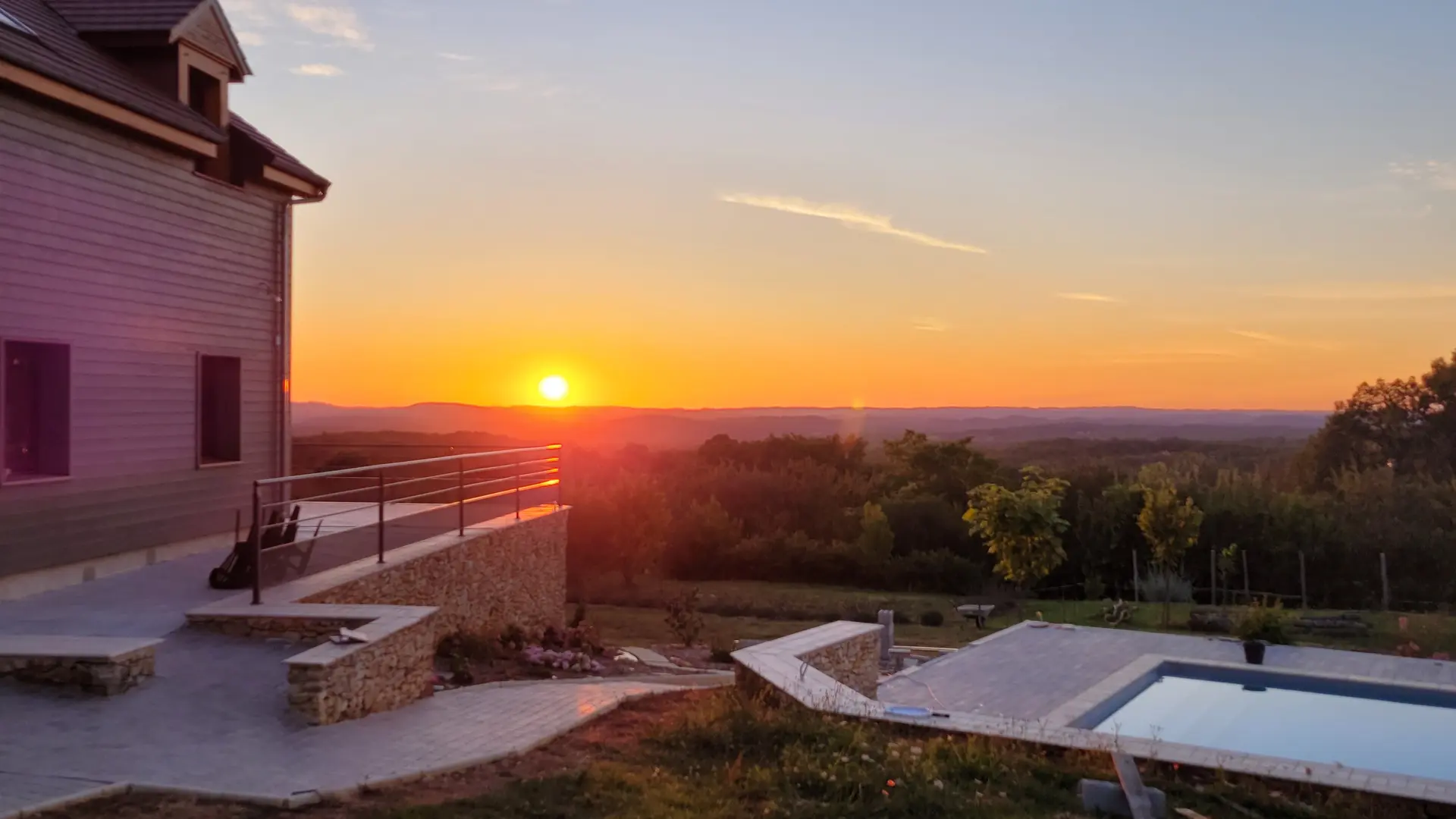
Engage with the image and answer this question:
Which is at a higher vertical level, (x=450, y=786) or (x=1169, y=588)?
(x=450, y=786)

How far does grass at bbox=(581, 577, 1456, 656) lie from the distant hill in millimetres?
→ 16770

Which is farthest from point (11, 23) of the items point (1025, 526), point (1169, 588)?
point (1169, 588)

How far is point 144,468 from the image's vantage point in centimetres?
953

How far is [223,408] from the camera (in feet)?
36.4

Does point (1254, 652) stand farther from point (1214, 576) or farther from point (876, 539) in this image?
point (876, 539)

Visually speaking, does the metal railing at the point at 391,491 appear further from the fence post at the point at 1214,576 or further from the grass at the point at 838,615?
the fence post at the point at 1214,576

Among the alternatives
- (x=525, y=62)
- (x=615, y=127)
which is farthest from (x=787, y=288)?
(x=525, y=62)

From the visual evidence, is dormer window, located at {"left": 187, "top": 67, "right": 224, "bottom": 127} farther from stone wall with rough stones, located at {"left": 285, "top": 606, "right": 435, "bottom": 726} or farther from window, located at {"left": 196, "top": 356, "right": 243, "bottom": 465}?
stone wall with rough stones, located at {"left": 285, "top": 606, "right": 435, "bottom": 726}

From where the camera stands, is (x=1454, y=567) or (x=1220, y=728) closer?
(x=1220, y=728)

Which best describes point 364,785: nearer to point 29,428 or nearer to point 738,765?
point 738,765

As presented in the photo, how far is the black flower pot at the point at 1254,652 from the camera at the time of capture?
1212 centimetres

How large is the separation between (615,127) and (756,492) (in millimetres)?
23323

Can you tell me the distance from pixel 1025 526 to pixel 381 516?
11.9 metres

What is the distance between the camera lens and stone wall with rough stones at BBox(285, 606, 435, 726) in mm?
5609
